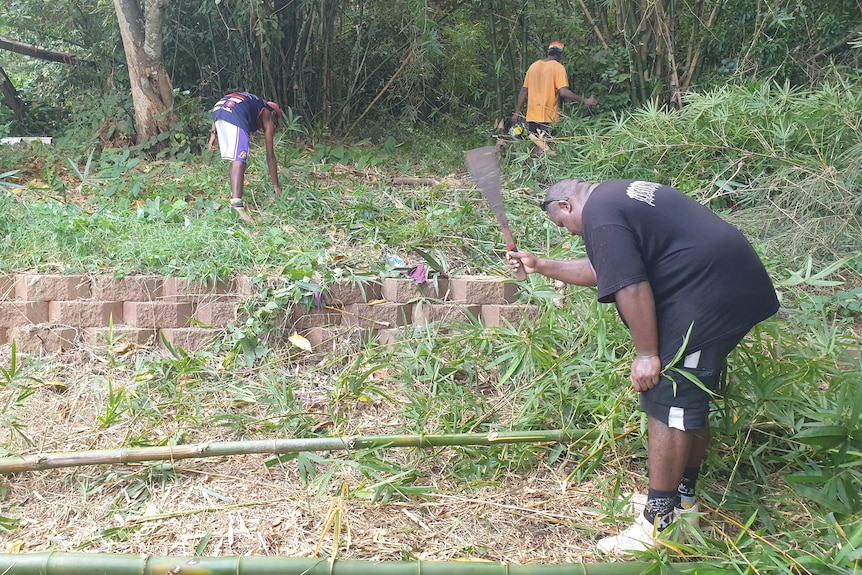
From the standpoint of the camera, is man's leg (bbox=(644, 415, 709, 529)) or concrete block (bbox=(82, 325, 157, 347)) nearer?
man's leg (bbox=(644, 415, 709, 529))

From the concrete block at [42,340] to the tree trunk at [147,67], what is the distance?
2.69m

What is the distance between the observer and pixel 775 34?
6.48 m

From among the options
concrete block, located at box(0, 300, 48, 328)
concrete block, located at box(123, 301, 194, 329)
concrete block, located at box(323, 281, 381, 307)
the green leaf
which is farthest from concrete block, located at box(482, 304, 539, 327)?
concrete block, located at box(0, 300, 48, 328)

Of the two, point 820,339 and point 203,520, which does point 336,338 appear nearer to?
point 203,520

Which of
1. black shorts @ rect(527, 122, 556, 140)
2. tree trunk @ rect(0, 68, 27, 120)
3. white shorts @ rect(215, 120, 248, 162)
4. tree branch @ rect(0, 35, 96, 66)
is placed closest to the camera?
white shorts @ rect(215, 120, 248, 162)

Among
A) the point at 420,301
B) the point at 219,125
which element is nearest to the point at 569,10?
the point at 219,125

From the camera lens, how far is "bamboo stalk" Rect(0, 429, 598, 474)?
2.47 metres

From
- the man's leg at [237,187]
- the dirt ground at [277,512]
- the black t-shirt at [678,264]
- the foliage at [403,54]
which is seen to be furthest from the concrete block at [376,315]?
the foliage at [403,54]

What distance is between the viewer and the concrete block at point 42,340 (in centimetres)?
349

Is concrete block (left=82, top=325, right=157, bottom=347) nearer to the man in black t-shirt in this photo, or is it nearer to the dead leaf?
the dead leaf

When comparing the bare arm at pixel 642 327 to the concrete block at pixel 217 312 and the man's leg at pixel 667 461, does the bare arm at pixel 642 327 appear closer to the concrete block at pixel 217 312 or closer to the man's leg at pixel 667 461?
the man's leg at pixel 667 461

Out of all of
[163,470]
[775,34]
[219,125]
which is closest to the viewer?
[163,470]

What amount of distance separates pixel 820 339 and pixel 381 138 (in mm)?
5181

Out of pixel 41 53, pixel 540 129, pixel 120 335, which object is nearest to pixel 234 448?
pixel 120 335
